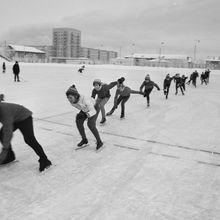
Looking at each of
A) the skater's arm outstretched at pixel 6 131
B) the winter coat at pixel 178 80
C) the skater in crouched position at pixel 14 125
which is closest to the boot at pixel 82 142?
the skater in crouched position at pixel 14 125

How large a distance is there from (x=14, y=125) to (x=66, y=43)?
15012 centimetres

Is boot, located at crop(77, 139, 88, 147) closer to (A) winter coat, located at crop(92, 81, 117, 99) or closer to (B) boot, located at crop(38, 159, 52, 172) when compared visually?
(B) boot, located at crop(38, 159, 52, 172)

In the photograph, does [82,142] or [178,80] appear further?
[178,80]

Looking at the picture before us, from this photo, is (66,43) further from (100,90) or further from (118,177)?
(118,177)

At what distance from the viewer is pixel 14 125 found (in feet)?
12.8

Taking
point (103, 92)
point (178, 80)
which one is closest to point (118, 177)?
point (103, 92)

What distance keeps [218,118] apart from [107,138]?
4.82 m

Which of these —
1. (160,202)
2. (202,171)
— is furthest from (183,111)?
(160,202)

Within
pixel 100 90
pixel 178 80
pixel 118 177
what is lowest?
pixel 118 177

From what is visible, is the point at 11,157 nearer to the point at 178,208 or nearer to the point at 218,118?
the point at 178,208

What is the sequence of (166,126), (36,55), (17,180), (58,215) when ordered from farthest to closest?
(36,55) < (166,126) < (17,180) < (58,215)

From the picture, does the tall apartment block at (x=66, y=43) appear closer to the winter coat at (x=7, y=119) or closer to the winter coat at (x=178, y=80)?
the winter coat at (x=178, y=80)

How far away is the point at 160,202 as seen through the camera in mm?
3479

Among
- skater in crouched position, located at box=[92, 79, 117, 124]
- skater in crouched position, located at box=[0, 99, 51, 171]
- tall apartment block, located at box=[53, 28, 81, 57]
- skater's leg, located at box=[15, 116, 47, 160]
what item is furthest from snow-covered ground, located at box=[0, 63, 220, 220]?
tall apartment block, located at box=[53, 28, 81, 57]
